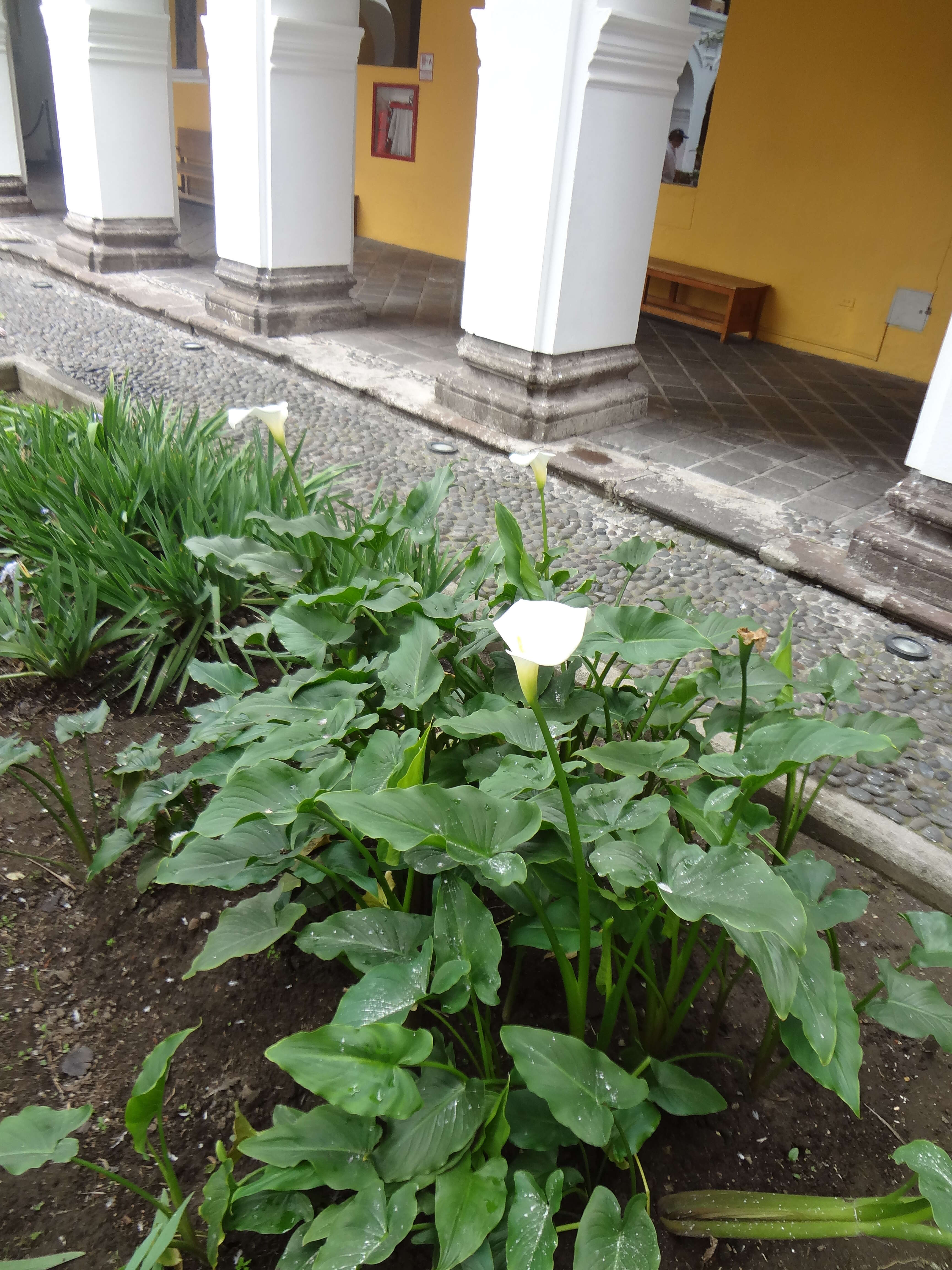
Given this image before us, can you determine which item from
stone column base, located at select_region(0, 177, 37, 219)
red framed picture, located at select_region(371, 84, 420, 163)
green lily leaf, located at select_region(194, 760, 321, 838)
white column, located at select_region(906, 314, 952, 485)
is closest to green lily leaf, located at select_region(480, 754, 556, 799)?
green lily leaf, located at select_region(194, 760, 321, 838)

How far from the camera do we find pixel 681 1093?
4.34 feet

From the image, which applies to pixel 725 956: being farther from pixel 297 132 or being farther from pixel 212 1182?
pixel 297 132

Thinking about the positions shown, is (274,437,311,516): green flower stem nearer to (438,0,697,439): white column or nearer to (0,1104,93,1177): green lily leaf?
(0,1104,93,1177): green lily leaf

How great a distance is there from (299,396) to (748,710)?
4046 mm

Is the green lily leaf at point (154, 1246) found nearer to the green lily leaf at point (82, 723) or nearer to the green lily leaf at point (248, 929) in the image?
the green lily leaf at point (248, 929)

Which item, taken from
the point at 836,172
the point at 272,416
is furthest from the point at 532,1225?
the point at 836,172

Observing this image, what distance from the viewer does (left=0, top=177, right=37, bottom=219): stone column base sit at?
910cm

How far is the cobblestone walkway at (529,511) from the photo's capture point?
2.57 meters

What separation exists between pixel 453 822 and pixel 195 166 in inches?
469

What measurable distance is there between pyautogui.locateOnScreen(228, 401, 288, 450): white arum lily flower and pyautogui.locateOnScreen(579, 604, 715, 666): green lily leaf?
0.73 meters

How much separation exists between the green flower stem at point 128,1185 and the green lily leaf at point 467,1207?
1.22 feet

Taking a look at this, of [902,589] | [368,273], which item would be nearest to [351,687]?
[902,589]

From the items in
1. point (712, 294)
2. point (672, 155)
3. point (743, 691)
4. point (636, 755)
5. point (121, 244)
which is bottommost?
point (121, 244)

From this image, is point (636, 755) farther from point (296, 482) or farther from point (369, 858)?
point (296, 482)
